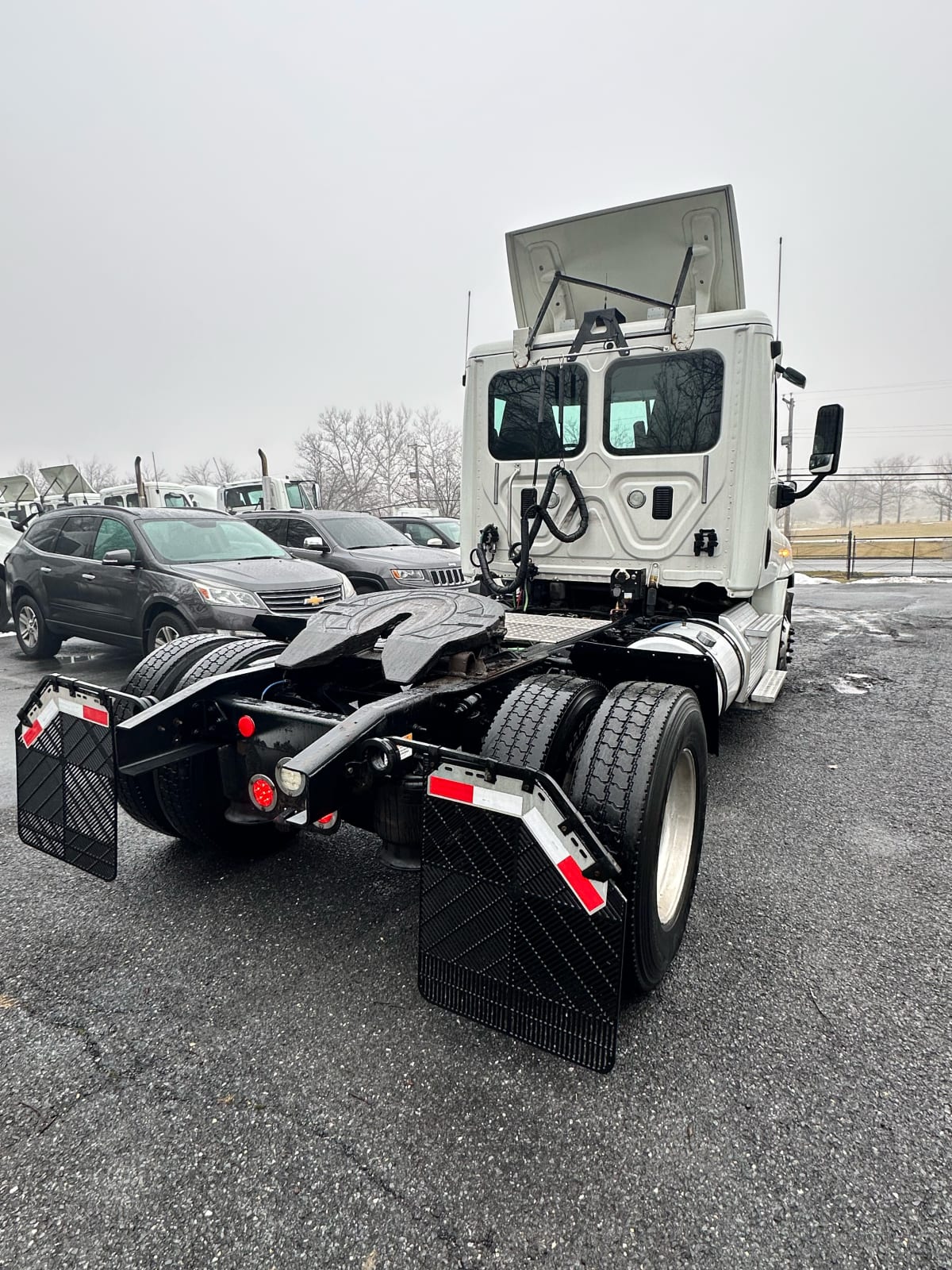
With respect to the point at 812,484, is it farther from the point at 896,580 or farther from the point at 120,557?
the point at 896,580

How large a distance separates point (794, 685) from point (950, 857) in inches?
157

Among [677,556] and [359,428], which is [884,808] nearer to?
[677,556]

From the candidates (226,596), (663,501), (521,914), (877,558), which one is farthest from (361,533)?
(877,558)

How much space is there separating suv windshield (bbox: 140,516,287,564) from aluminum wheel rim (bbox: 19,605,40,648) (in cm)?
223

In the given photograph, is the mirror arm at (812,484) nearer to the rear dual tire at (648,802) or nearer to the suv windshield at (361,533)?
the rear dual tire at (648,802)

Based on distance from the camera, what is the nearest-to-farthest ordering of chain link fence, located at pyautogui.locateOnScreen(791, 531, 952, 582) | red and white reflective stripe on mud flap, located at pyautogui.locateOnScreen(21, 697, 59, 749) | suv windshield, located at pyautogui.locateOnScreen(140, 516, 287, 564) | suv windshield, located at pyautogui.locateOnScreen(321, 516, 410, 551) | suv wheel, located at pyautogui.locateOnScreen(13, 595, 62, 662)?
red and white reflective stripe on mud flap, located at pyautogui.locateOnScreen(21, 697, 59, 749) → suv windshield, located at pyautogui.locateOnScreen(140, 516, 287, 564) → suv wheel, located at pyautogui.locateOnScreen(13, 595, 62, 662) → suv windshield, located at pyautogui.locateOnScreen(321, 516, 410, 551) → chain link fence, located at pyautogui.locateOnScreen(791, 531, 952, 582)

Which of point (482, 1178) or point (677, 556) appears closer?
point (482, 1178)

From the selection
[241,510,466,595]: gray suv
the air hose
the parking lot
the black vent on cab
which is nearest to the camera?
the parking lot

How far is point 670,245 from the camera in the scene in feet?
16.2

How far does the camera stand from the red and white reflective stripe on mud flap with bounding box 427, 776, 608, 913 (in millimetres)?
1998

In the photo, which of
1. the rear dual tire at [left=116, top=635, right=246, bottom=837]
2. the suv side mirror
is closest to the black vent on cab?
the rear dual tire at [left=116, top=635, right=246, bottom=837]

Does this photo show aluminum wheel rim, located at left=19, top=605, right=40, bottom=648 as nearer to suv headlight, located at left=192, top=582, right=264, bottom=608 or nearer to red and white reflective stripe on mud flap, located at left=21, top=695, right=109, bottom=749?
suv headlight, located at left=192, top=582, right=264, bottom=608

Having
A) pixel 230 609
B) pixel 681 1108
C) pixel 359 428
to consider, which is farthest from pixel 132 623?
pixel 359 428

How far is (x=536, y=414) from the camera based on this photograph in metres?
5.12
